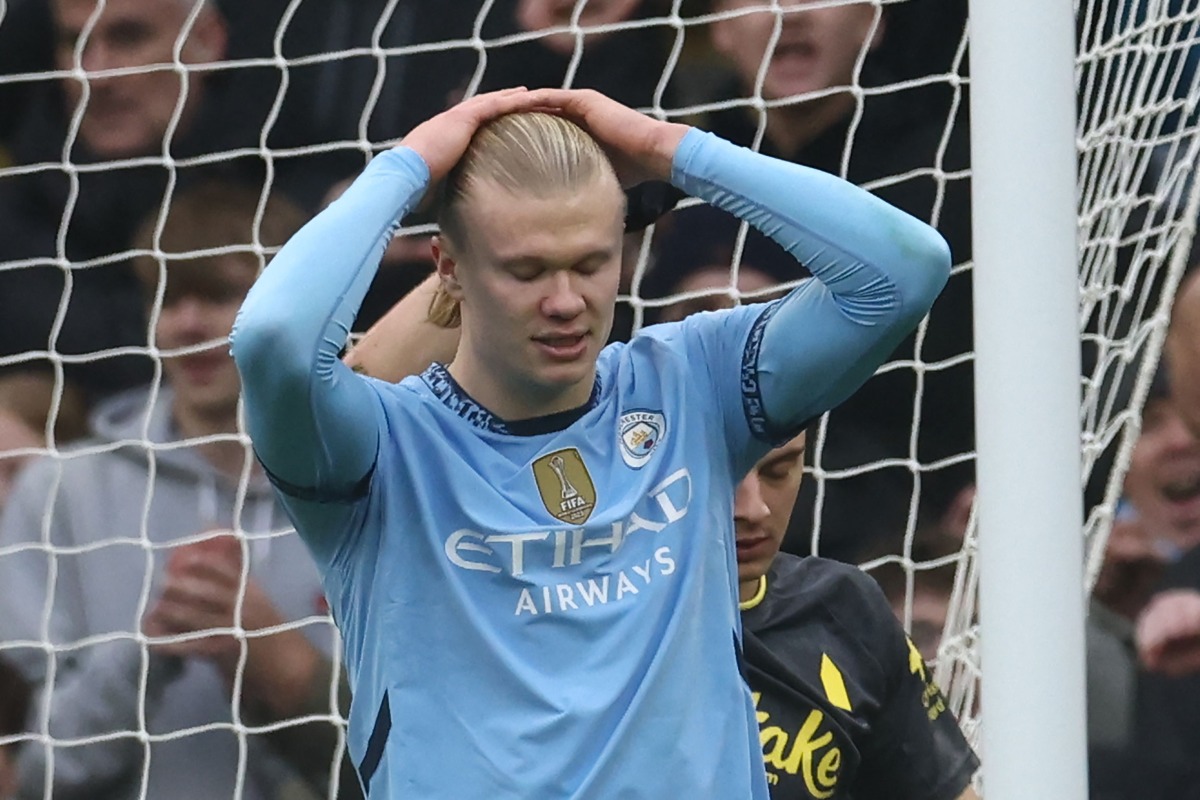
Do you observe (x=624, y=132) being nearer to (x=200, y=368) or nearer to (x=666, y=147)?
(x=666, y=147)

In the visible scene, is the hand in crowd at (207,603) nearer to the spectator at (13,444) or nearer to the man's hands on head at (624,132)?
the spectator at (13,444)

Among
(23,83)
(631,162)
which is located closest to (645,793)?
(631,162)

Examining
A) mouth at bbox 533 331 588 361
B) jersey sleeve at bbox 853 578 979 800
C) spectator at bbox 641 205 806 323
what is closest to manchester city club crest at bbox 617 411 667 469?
mouth at bbox 533 331 588 361

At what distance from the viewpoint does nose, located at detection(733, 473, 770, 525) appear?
1803mm

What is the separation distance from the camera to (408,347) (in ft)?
6.04

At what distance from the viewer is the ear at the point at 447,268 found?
4.42 ft

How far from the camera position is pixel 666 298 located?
254 cm

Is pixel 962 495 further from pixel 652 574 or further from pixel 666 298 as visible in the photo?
pixel 652 574

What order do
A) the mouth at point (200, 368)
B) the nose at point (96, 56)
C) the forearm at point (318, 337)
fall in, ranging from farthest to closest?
the nose at point (96, 56), the mouth at point (200, 368), the forearm at point (318, 337)

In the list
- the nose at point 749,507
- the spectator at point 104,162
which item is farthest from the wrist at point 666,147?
the spectator at point 104,162

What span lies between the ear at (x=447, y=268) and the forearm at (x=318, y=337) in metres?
0.05

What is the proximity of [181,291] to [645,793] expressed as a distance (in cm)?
162

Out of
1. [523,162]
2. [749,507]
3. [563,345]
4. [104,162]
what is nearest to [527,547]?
[563,345]

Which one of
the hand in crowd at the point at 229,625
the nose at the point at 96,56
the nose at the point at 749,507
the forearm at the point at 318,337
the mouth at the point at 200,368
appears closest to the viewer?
the forearm at the point at 318,337
